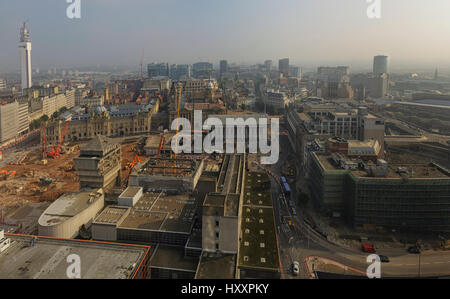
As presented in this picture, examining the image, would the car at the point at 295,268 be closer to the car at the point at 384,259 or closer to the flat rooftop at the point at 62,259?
the car at the point at 384,259

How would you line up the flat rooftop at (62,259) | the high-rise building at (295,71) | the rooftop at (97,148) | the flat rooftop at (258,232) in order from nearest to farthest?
the flat rooftop at (62,259) < the flat rooftop at (258,232) < the rooftop at (97,148) < the high-rise building at (295,71)

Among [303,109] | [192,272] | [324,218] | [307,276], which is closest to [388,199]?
[324,218]

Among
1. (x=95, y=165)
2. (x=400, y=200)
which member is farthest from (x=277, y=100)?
(x=95, y=165)

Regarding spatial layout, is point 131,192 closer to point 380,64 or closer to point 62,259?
point 62,259

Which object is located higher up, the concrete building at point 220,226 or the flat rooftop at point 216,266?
the concrete building at point 220,226

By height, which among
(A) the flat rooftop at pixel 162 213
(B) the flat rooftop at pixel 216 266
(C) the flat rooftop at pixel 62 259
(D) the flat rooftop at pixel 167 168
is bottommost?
(B) the flat rooftop at pixel 216 266

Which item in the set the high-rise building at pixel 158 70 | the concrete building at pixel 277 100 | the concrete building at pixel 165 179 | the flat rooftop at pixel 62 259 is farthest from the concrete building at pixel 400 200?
the high-rise building at pixel 158 70
